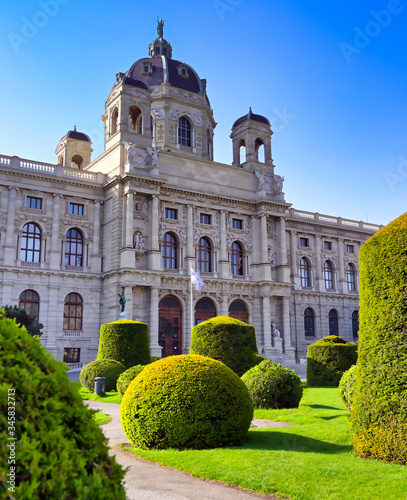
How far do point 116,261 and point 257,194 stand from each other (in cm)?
1631

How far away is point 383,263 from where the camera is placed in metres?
9.19

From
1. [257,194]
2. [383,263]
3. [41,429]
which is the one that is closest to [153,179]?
[257,194]

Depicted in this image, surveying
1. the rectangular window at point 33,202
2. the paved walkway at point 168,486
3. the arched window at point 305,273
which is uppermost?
the rectangular window at point 33,202

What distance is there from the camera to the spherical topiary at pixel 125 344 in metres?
24.3

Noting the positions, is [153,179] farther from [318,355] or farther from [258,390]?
[258,390]

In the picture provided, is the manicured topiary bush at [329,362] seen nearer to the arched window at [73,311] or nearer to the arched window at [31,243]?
the arched window at [73,311]

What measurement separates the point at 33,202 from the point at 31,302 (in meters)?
7.94

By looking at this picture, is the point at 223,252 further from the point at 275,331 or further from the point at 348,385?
the point at 348,385

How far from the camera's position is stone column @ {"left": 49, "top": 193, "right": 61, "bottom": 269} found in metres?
39.1

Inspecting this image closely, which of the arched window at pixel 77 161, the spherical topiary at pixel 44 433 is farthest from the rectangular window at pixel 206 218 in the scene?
the spherical topiary at pixel 44 433

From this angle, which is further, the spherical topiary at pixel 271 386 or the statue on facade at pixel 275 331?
the statue on facade at pixel 275 331

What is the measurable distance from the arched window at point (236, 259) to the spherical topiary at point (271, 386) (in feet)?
102

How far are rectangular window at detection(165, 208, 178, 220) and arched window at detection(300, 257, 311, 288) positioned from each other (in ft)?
57.9

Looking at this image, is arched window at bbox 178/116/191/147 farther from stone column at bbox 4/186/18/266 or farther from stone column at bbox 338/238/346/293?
stone column at bbox 338/238/346/293
